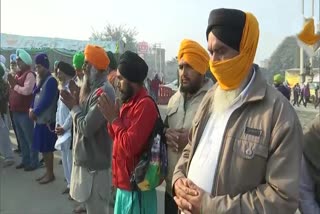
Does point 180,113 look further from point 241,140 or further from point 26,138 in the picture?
point 26,138

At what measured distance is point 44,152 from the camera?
6141 millimetres

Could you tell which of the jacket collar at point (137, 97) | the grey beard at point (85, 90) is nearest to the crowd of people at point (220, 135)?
the jacket collar at point (137, 97)

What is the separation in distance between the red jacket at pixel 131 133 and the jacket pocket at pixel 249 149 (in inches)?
49.7

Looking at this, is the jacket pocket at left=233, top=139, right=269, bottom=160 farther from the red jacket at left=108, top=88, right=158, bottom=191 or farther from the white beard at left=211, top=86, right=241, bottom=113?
the red jacket at left=108, top=88, right=158, bottom=191

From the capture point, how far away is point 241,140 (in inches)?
66.1

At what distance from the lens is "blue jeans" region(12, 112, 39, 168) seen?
6.93m

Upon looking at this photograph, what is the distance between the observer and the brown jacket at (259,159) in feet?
5.17

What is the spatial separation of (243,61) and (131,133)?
1296mm

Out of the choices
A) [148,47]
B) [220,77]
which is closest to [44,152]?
[220,77]

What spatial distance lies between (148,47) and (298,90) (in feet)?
85.7

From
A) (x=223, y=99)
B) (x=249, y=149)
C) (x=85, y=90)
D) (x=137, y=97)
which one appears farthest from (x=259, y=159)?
(x=85, y=90)

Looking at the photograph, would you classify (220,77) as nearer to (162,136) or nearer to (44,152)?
(162,136)

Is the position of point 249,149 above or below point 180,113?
above

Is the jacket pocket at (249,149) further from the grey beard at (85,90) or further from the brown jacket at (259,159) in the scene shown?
the grey beard at (85,90)
